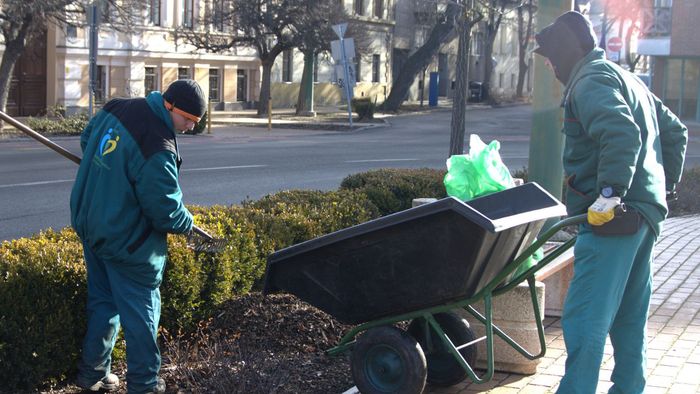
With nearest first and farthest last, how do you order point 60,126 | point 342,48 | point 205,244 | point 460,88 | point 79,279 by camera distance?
point 79,279
point 205,244
point 460,88
point 60,126
point 342,48

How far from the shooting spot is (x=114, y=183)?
179 inches

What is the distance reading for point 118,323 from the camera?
4867mm

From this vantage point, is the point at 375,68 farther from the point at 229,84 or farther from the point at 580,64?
the point at 580,64

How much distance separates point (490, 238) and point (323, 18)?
30.8 meters

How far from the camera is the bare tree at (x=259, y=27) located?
33.6 m

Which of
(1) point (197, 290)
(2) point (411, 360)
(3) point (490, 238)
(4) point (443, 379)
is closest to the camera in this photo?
(3) point (490, 238)

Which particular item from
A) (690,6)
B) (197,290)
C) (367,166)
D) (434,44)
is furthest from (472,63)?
(197,290)

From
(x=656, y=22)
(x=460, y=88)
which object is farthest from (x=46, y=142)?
(x=656, y=22)

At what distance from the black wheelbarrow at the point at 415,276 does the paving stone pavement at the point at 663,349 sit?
1.06 feet

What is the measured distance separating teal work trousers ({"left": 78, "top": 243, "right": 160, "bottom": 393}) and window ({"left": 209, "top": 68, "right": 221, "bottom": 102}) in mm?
35502

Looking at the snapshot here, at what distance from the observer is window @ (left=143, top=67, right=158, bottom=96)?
36.3 metres

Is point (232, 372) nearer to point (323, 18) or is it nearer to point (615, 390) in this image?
Answer: point (615, 390)

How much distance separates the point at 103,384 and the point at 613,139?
2701 millimetres

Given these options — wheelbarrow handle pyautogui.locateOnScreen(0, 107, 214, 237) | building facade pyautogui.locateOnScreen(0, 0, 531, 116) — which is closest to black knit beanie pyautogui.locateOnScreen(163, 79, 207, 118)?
wheelbarrow handle pyautogui.locateOnScreen(0, 107, 214, 237)
